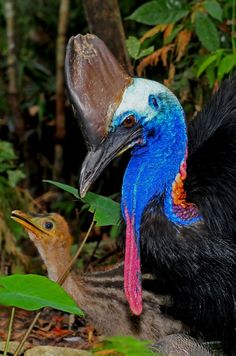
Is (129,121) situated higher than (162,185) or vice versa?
(129,121)

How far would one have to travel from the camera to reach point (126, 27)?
299 inches

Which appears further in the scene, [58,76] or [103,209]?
[58,76]

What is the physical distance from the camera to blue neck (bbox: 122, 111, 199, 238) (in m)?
3.22

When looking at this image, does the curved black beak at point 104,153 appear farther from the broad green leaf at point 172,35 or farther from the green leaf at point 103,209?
the broad green leaf at point 172,35

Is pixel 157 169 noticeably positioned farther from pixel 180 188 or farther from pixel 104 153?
pixel 104 153

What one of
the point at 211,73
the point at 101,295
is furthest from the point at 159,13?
the point at 101,295

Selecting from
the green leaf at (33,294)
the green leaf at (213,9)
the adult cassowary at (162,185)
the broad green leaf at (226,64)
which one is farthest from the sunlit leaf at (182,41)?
the green leaf at (33,294)

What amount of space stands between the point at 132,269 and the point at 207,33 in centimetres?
189

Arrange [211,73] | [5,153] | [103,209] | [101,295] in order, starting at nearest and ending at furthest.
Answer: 1. [103,209]
2. [101,295]
3. [211,73]
4. [5,153]

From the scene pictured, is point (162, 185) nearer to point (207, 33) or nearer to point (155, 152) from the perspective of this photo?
point (155, 152)

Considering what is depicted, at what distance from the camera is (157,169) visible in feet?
10.6

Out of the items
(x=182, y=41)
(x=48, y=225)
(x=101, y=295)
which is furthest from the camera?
(x=182, y=41)

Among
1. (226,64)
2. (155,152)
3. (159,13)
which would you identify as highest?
(159,13)

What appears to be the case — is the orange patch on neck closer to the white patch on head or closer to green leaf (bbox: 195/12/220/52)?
the white patch on head
